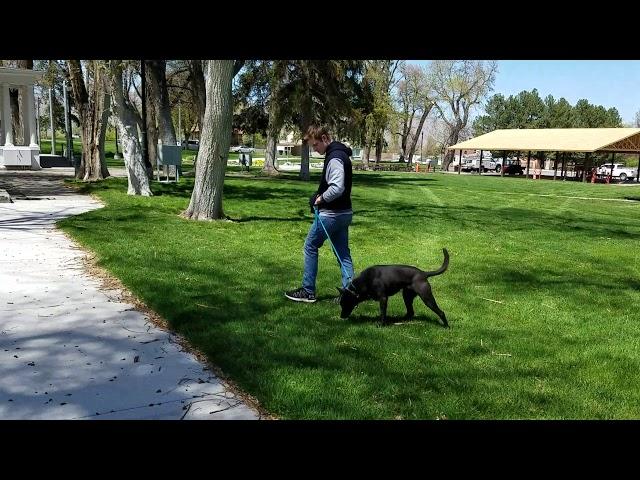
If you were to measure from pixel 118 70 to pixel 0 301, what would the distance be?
383 inches

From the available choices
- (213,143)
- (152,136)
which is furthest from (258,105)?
(213,143)

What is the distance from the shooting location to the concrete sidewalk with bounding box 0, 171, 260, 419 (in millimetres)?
3426

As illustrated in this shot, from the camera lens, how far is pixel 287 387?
3762 mm

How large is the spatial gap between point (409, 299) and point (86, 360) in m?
2.95

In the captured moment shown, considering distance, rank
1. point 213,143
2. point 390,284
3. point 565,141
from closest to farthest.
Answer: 1. point 390,284
2. point 213,143
3. point 565,141

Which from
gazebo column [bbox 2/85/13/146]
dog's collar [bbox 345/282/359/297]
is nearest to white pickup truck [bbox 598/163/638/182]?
gazebo column [bbox 2/85/13/146]

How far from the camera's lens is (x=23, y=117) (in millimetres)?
26016

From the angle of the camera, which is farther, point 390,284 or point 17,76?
point 17,76

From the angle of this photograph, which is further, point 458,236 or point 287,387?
point 458,236

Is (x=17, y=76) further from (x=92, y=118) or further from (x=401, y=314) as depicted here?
(x=401, y=314)

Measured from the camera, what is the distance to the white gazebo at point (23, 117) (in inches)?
942
